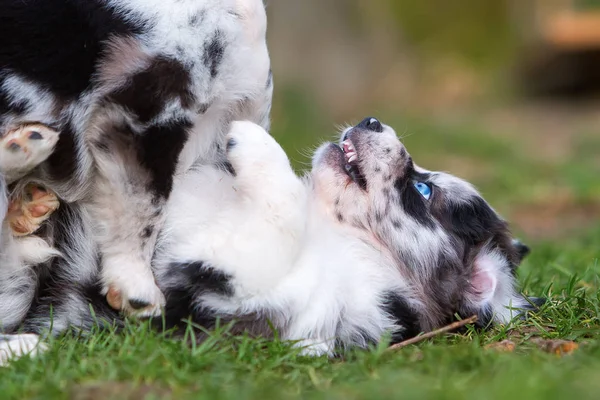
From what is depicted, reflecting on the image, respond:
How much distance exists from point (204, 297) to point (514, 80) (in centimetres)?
1438

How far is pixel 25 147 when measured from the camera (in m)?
3.43

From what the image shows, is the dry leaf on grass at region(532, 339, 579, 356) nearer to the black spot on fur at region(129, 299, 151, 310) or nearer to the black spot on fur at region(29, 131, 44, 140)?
the black spot on fur at region(129, 299, 151, 310)

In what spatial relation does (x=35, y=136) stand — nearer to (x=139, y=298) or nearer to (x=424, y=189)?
(x=139, y=298)

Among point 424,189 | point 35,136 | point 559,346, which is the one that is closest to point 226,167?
point 35,136

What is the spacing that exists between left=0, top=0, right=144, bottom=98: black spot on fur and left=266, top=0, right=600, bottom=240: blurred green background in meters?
4.59

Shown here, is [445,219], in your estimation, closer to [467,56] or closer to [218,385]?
[218,385]

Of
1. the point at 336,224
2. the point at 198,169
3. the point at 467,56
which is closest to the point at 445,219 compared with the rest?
the point at 336,224

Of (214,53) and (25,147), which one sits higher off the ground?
(214,53)

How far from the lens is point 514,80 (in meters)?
16.7

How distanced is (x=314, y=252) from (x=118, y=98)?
1.05 m

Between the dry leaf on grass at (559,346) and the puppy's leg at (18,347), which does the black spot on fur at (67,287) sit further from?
the dry leaf on grass at (559,346)

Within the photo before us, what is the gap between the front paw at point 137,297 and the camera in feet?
11.4

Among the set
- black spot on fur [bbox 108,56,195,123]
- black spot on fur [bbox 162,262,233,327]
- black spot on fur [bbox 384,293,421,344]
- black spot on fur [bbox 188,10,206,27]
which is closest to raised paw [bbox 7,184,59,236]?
black spot on fur [bbox 108,56,195,123]

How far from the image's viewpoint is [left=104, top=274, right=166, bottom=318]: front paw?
11.4 feet
